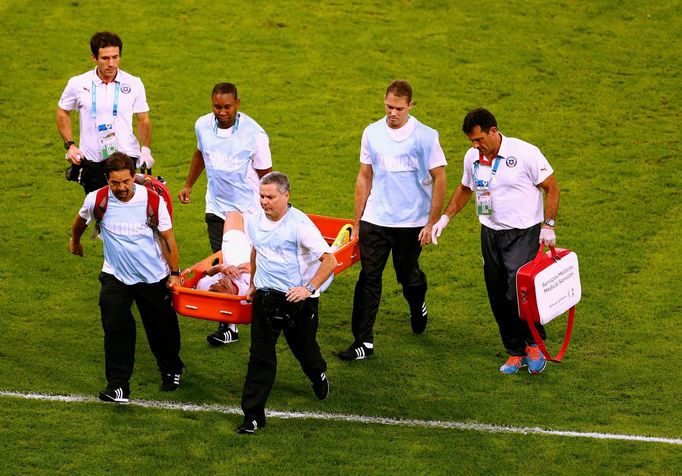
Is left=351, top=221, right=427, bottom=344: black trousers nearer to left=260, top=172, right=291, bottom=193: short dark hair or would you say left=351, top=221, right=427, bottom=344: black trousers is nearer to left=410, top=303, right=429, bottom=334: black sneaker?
left=410, top=303, right=429, bottom=334: black sneaker

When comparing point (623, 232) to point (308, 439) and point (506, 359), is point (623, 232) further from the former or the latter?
point (308, 439)

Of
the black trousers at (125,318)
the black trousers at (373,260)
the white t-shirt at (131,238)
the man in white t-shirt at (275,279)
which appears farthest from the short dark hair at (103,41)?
the man in white t-shirt at (275,279)

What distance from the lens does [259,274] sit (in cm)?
922

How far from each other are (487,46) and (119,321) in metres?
10.3

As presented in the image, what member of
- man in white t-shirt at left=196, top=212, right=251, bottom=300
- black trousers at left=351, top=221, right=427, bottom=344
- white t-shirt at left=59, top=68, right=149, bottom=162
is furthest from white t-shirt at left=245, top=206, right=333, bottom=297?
white t-shirt at left=59, top=68, right=149, bottom=162

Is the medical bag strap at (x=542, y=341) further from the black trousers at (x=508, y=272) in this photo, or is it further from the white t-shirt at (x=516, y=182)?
the white t-shirt at (x=516, y=182)

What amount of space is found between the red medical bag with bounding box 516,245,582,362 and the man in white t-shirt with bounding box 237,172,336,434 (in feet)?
5.33

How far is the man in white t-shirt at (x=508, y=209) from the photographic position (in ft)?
32.7

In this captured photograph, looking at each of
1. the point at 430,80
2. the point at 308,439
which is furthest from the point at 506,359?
the point at 430,80

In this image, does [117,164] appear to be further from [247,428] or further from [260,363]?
[247,428]

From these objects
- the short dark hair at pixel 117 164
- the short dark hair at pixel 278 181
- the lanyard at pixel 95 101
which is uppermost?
the lanyard at pixel 95 101

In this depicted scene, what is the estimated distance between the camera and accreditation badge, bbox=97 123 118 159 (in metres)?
11.4

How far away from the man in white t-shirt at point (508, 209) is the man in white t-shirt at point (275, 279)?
1497 millimetres

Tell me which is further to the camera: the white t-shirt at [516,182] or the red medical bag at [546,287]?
the white t-shirt at [516,182]
